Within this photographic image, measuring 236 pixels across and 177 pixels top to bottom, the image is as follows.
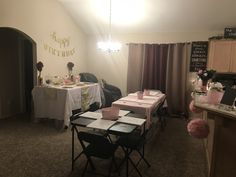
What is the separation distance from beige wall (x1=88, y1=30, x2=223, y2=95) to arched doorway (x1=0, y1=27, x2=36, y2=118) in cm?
190

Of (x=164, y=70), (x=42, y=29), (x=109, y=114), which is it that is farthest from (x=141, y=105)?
(x=42, y=29)

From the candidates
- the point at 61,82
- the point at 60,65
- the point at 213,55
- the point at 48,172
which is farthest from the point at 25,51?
the point at 213,55

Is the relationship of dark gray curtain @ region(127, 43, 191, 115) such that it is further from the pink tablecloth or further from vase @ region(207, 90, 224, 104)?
vase @ region(207, 90, 224, 104)

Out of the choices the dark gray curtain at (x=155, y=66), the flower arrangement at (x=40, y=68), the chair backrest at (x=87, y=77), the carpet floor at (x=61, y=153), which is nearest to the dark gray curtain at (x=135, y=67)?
the dark gray curtain at (x=155, y=66)

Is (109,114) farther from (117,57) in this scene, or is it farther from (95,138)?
(117,57)

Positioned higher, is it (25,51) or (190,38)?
(190,38)

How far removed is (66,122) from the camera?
13.9 feet

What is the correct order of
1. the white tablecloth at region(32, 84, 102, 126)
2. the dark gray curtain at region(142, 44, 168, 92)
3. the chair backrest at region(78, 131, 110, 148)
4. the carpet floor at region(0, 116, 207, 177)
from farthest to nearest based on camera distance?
the dark gray curtain at region(142, 44, 168, 92)
the white tablecloth at region(32, 84, 102, 126)
the carpet floor at region(0, 116, 207, 177)
the chair backrest at region(78, 131, 110, 148)

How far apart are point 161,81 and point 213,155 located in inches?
148

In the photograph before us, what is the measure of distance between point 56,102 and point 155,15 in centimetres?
301

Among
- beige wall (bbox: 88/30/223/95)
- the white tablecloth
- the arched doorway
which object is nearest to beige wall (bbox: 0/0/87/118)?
the arched doorway

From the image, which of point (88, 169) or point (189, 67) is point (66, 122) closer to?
point (88, 169)

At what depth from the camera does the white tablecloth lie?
13.9ft

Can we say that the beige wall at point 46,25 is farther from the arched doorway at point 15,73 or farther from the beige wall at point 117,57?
the beige wall at point 117,57
